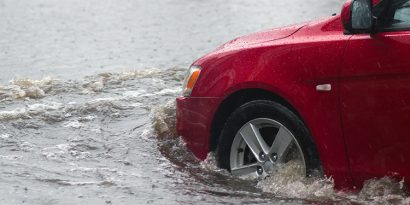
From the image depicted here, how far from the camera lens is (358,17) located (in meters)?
5.62

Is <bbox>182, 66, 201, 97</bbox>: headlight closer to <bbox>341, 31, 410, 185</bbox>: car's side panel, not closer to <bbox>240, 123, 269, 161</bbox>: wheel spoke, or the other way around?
<bbox>240, 123, 269, 161</bbox>: wheel spoke

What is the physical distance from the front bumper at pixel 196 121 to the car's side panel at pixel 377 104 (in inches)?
50.7

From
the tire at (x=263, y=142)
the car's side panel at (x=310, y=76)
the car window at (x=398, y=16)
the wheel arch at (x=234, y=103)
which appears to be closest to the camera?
the car window at (x=398, y=16)

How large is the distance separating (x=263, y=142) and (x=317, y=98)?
686 mm

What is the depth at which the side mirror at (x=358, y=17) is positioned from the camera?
5.55 m

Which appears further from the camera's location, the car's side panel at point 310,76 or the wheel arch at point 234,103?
the wheel arch at point 234,103

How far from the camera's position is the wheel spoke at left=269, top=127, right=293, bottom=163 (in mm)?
6090

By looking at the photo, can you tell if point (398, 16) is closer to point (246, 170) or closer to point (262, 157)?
point (262, 157)

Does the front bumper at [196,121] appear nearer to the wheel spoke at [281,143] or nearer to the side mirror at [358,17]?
the wheel spoke at [281,143]

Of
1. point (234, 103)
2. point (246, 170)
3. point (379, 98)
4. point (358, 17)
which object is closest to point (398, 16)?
point (358, 17)

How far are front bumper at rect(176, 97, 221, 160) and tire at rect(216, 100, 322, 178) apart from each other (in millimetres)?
199

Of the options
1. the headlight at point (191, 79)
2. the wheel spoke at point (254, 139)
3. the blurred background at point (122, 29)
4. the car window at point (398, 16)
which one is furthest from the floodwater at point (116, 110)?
the car window at point (398, 16)

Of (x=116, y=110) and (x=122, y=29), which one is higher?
(x=122, y=29)

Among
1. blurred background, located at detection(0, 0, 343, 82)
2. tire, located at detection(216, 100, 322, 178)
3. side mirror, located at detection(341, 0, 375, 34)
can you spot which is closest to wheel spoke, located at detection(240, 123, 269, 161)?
tire, located at detection(216, 100, 322, 178)
